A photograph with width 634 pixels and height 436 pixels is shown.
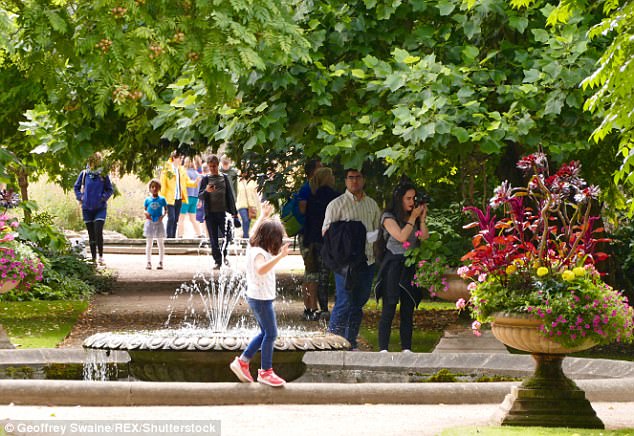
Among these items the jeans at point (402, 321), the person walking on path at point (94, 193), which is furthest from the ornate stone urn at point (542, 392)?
the person walking on path at point (94, 193)

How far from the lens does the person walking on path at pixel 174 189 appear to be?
28906 mm

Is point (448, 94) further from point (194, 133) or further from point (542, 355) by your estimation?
point (542, 355)

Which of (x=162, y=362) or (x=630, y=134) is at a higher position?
(x=630, y=134)

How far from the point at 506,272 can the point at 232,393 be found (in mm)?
2123

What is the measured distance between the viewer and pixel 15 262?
13211 millimetres

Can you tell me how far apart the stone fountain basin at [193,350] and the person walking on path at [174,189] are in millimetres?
16758

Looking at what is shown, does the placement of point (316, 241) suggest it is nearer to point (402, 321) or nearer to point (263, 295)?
point (402, 321)

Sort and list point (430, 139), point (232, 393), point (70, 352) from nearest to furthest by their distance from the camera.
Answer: point (232, 393) → point (70, 352) → point (430, 139)

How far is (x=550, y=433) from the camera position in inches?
324

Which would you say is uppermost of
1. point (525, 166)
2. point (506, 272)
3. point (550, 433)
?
point (525, 166)

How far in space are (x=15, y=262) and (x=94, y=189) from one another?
32.3 ft

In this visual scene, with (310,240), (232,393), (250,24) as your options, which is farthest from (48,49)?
(310,240)

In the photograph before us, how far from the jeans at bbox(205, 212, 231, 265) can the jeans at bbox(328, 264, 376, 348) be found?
800 cm

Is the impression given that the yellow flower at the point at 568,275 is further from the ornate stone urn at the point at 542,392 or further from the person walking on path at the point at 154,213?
the person walking on path at the point at 154,213
